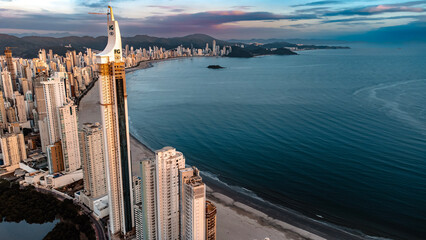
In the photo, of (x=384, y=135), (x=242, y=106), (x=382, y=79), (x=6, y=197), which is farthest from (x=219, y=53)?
(x=6, y=197)

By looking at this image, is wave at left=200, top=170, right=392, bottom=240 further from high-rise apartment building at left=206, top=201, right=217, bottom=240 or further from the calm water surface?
the calm water surface

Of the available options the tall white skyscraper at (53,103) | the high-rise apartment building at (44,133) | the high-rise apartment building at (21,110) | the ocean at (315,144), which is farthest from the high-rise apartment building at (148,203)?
the high-rise apartment building at (21,110)

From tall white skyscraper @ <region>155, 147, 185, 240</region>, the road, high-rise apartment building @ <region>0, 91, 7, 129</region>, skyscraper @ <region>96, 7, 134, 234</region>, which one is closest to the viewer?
tall white skyscraper @ <region>155, 147, 185, 240</region>

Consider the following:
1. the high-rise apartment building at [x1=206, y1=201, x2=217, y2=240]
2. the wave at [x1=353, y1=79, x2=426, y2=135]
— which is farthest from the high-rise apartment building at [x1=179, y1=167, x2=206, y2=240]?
the wave at [x1=353, y1=79, x2=426, y2=135]

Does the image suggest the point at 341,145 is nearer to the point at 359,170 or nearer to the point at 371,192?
the point at 359,170

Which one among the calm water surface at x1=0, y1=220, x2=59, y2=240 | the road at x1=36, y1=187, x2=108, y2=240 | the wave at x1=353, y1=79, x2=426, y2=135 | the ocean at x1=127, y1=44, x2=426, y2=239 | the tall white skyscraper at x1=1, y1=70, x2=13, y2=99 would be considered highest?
the tall white skyscraper at x1=1, y1=70, x2=13, y2=99

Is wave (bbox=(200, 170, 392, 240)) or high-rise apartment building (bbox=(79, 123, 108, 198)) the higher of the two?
high-rise apartment building (bbox=(79, 123, 108, 198))

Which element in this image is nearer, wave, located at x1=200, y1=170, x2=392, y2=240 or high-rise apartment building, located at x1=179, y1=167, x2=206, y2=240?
high-rise apartment building, located at x1=179, y1=167, x2=206, y2=240
